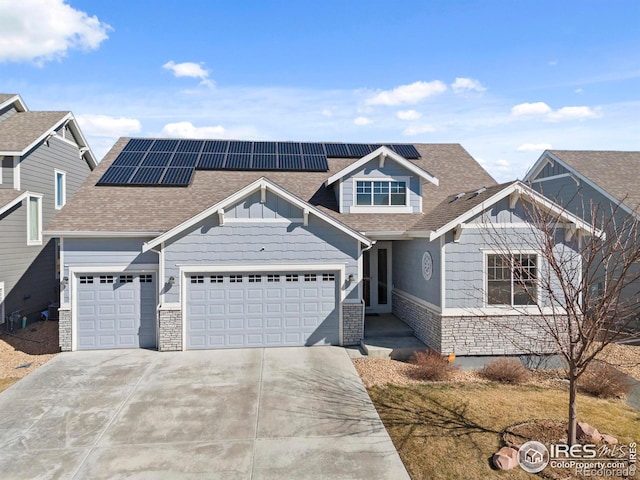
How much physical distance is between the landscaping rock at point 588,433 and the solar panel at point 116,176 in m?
14.6

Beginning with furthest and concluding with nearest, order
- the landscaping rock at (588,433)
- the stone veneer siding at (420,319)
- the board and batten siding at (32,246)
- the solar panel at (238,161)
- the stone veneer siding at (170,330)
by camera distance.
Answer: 1. the solar panel at (238,161)
2. the board and batten siding at (32,246)
3. the stone veneer siding at (170,330)
4. the stone veneer siding at (420,319)
5. the landscaping rock at (588,433)

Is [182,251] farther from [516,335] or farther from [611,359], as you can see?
[611,359]

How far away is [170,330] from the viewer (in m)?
11.9

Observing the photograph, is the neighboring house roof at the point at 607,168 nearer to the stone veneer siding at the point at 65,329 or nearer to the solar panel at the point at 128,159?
the solar panel at the point at 128,159

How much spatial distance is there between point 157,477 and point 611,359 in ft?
38.6

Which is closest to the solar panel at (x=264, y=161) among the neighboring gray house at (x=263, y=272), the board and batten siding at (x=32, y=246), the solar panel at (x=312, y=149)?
the solar panel at (x=312, y=149)

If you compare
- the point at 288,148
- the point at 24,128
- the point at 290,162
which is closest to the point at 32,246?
the point at 24,128

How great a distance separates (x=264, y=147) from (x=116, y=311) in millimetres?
9159

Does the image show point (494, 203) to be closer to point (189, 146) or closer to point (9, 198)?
point (189, 146)

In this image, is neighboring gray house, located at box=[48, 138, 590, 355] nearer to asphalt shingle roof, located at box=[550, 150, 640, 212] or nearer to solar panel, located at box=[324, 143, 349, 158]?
solar panel, located at box=[324, 143, 349, 158]

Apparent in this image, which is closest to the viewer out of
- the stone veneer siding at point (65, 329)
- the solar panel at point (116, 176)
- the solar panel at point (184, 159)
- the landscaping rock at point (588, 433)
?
the landscaping rock at point (588, 433)

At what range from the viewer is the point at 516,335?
1108 centimetres

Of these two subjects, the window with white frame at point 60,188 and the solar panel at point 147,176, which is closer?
the solar panel at point 147,176

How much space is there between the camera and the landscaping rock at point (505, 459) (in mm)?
6059
